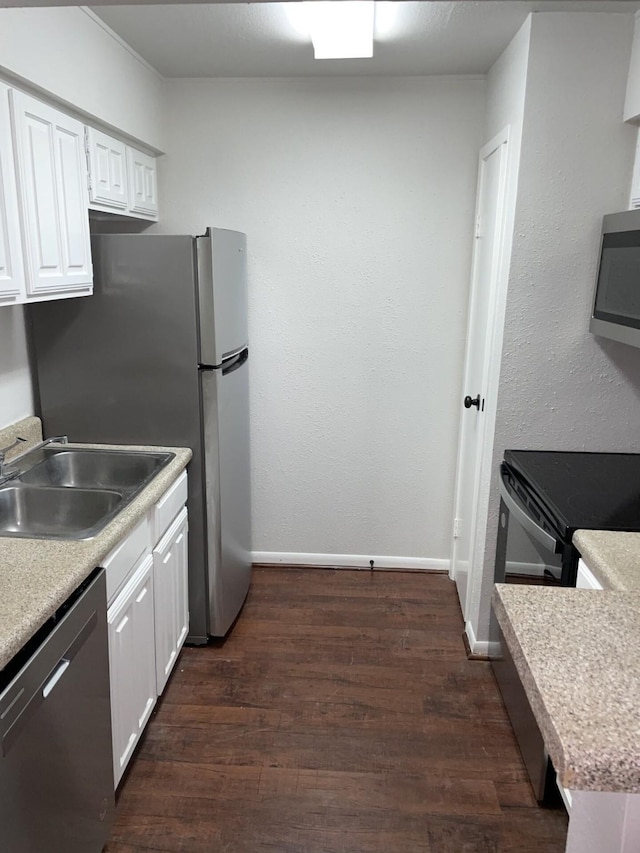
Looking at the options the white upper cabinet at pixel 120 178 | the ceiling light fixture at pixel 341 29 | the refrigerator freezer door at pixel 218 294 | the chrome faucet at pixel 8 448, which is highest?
the ceiling light fixture at pixel 341 29

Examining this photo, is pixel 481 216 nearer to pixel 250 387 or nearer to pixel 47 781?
pixel 250 387

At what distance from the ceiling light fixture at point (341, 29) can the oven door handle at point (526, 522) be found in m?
1.73

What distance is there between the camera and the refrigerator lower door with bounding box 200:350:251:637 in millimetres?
2662

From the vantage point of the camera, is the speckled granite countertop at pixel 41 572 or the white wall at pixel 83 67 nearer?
the speckled granite countertop at pixel 41 572

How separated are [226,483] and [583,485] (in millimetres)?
1426

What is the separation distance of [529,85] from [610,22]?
316 millimetres

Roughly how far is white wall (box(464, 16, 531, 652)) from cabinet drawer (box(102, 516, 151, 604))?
1.38m

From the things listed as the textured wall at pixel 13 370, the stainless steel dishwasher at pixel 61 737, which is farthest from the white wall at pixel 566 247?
the textured wall at pixel 13 370

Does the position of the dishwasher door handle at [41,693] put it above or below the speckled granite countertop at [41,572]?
below

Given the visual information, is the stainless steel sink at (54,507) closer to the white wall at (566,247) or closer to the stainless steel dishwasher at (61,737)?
the stainless steel dishwasher at (61,737)

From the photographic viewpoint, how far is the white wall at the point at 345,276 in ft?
10.2

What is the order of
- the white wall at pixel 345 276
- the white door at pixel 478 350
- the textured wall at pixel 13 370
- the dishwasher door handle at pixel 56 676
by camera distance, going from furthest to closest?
the white wall at pixel 345 276 → the white door at pixel 478 350 → the textured wall at pixel 13 370 → the dishwasher door handle at pixel 56 676

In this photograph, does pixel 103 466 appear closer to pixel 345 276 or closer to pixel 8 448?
pixel 8 448

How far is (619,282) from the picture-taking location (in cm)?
218
